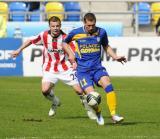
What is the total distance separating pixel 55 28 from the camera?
45.9 ft

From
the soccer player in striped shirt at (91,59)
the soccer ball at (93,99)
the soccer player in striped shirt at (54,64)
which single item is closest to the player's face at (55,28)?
the soccer player in striped shirt at (54,64)

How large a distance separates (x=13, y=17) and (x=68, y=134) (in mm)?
20628

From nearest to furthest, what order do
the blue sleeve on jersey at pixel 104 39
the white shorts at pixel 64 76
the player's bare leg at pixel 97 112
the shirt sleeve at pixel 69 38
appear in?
1. the player's bare leg at pixel 97 112
2. the blue sleeve on jersey at pixel 104 39
3. the shirt sleeve at pixel 69 38
4. the white shorts at pixel 64 76

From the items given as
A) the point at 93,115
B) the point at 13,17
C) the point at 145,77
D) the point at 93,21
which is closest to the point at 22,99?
the point at 93,115

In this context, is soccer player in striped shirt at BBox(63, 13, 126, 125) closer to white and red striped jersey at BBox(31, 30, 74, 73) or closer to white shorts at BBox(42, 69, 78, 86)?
white and red striped jersey at BBox(31, 30, 74, 73)

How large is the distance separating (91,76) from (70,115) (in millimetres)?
2140

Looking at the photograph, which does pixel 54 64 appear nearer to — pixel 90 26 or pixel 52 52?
pixel 52 52

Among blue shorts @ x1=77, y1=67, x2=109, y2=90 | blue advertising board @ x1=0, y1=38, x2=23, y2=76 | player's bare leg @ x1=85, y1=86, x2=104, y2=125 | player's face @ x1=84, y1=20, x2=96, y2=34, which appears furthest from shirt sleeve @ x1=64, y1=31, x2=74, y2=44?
blue advertising board @ x1=0, y1=38, x2=23, y2=76

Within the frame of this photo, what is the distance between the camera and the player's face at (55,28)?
13883 mm

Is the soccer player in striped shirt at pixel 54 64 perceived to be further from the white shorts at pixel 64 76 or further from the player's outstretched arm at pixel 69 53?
the player's outstretched arm at pixel 69 53

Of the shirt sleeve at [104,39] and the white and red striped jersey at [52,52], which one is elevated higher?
the shirt sleeve at [104,39]

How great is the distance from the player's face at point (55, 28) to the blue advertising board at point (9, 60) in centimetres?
1170

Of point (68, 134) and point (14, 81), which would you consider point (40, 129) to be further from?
point (14, 81)

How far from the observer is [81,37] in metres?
12.8
